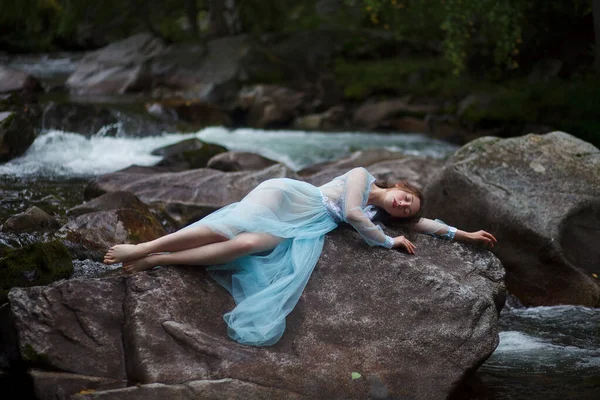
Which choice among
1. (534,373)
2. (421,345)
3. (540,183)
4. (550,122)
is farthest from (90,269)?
(550,122)

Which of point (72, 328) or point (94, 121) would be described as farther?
point (94, 121)

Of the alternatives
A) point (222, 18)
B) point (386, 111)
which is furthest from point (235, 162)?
point (222, 18)

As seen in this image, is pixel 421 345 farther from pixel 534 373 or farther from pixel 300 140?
pixel 300 140

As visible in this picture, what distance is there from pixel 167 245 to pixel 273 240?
0.75 meters

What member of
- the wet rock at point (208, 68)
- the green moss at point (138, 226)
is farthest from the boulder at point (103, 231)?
the wet rock at point (208, 68)

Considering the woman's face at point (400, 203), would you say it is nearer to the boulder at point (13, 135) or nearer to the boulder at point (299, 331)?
the boulder at point (299, 331)

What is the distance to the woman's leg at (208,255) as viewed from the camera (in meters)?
5.04

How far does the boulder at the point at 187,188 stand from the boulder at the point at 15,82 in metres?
8.76

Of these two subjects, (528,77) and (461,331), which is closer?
(461,331)

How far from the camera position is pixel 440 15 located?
766 inches

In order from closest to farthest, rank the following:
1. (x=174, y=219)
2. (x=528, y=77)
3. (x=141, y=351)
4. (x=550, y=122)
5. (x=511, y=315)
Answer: (x=141, y=351) → (x=511, y=315) → (x=174, y=219) → (x=550, y=122) → (x=528, y=77)

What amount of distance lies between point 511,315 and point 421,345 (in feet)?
8.41

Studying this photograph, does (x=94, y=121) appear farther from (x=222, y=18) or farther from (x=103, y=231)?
(x=222, y=18)

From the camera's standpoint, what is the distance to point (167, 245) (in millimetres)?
5094
